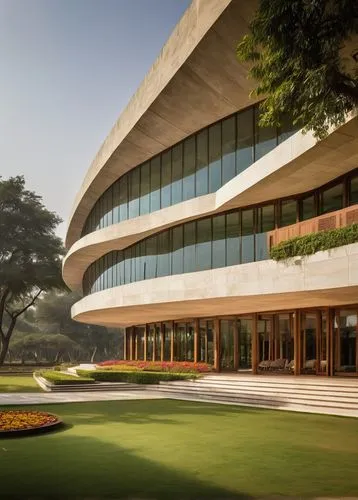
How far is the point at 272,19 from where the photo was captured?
42.0 ft

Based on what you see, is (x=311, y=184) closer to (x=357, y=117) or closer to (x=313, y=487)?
(x=357, y=117)

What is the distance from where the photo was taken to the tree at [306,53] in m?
12.3

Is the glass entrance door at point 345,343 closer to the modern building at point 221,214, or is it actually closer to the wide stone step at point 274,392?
the modern building at point 221,214

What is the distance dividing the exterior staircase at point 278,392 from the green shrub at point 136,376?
4.10 feet

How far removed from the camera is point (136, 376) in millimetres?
30172

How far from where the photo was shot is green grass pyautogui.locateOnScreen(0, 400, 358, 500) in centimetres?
846

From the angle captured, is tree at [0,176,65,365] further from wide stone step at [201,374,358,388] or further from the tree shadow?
the tree shadow

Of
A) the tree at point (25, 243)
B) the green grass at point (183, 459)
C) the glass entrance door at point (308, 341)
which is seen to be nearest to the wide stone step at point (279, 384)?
the glass entrance door at point (308, 341)

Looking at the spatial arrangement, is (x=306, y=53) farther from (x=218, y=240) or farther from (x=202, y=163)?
(x=202, y=163)

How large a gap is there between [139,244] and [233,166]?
1073cm

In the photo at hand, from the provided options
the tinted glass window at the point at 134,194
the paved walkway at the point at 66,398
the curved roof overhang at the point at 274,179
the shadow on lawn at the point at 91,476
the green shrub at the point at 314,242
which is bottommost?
the paved walkway at the point at 66,398

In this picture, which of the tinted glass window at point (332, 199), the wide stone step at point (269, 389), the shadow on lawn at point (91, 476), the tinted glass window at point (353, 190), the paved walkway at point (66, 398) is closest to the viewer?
the shadow on lawn at point (91, 476)

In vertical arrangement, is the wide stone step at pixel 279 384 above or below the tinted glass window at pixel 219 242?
below

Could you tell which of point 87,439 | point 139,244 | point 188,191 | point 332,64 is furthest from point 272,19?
point 139,244
